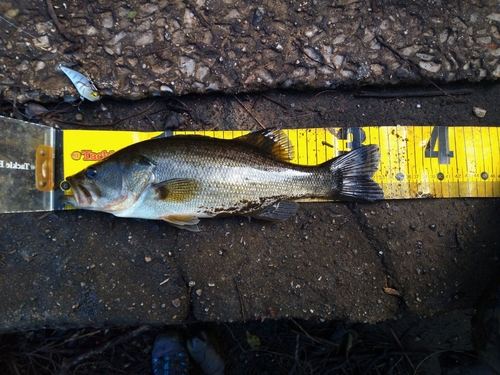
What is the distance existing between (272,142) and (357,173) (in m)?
0.85

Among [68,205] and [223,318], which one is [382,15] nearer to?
[223,318]

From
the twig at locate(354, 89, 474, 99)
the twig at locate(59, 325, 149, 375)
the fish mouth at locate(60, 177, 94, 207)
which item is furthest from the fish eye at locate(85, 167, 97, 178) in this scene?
the twig at locate(354, 89, 474, 99)

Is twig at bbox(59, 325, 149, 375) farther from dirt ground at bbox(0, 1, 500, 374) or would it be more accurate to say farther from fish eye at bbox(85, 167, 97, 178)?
fish eye at bbox(85, 167, 97, 178)

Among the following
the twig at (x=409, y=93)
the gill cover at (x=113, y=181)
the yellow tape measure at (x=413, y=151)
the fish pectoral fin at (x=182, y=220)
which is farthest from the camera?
the twig at (x=409, y=93)

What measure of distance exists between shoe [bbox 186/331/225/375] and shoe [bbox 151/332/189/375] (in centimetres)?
13

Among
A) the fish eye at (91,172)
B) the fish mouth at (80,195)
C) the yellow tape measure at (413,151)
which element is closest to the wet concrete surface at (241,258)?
the yellow tape measure at (413,151)

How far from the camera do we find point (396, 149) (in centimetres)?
326

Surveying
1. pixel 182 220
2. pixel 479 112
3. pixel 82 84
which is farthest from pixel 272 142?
pixel 479 112

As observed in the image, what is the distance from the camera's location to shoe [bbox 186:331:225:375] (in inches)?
147

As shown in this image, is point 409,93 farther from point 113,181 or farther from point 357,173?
point 113,181

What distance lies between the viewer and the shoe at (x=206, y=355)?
3738mm

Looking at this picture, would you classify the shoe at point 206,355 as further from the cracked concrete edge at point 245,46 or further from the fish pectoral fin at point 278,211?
the cracked concrete edge at point 245,46

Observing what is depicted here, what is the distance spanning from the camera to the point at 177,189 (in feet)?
9.27

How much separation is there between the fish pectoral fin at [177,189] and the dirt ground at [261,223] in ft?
1.58
